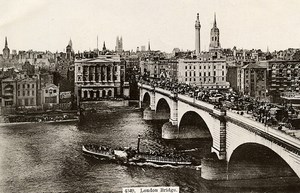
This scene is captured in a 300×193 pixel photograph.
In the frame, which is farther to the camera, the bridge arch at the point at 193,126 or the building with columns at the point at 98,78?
the building with columns at the point at 98,78

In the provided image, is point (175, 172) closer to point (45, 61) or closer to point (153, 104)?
point (153, 104)

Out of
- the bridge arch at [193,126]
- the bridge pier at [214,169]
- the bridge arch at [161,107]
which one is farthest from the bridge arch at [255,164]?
the bridge arch at [161,107]

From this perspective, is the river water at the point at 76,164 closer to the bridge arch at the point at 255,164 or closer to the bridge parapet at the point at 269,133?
the bridge arch at the point at 255,164

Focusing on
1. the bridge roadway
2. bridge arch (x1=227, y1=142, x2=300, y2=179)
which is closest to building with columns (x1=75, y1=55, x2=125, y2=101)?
the bridge roadway

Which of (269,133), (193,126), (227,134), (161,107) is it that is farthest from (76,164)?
(161,107)

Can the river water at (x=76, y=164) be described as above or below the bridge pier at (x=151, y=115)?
below
